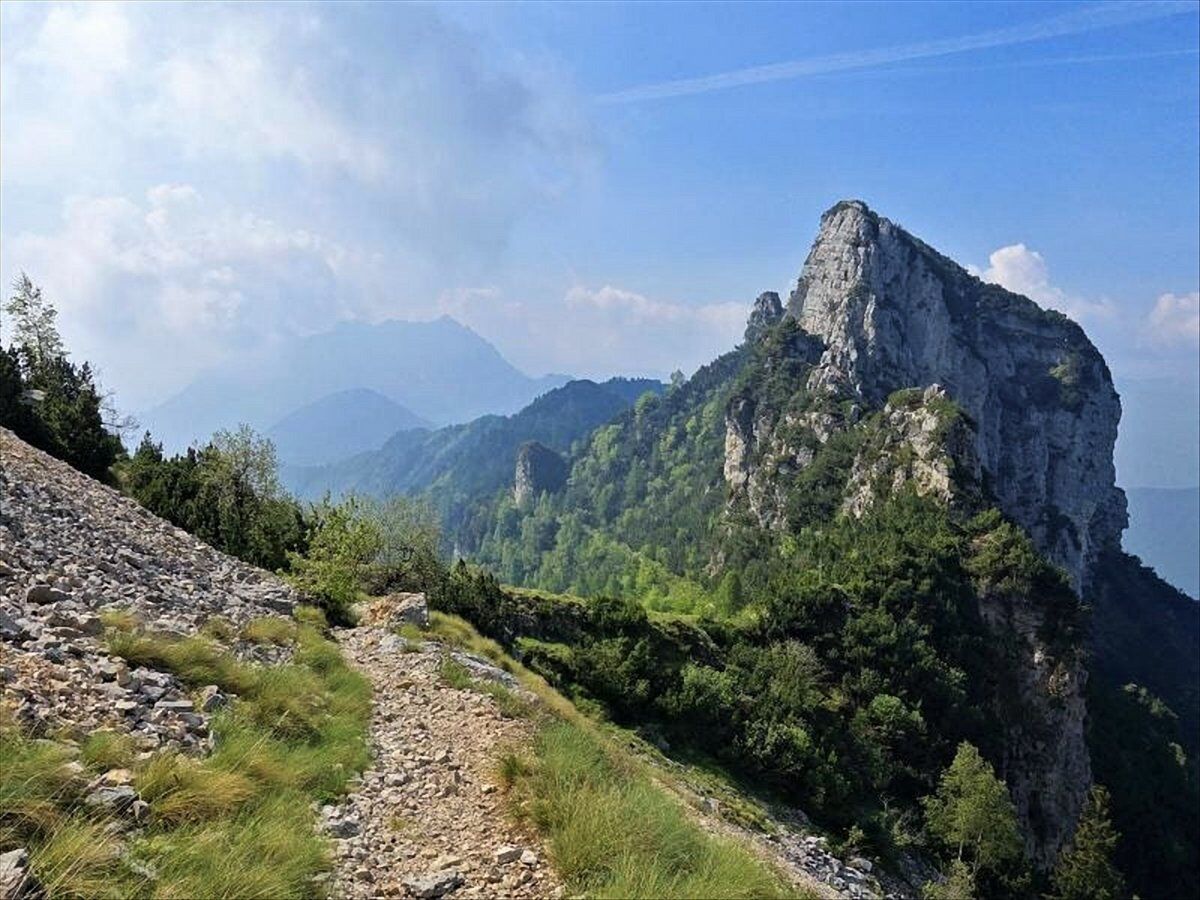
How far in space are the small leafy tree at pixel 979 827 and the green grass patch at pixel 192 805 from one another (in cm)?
3811

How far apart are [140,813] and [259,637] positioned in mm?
10482

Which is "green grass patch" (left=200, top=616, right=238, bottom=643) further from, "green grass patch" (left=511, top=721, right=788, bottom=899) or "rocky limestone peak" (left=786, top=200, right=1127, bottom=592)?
"rocky limestone peak" (left=786, top=200, right=1127, bottom=592)

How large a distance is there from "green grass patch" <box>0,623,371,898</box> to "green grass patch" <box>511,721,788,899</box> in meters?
2.64

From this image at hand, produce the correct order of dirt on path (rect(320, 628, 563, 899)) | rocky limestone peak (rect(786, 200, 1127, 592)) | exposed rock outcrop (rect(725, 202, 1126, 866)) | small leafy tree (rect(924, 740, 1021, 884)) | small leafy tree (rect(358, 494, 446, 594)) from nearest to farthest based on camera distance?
1. dirt on path (rect(320, 628, 563, 899))
2. small leafy tree (rect(358, 494, 446, 594))
3. small leafy tree (rect(924, 740, 1021, 884))
4. exposed rock outcrop (rect(725, 202, 1126, 866))
5. rocky limestone peak (rect(786, 200, 1127, 592))

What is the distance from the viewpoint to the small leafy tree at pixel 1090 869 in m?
41.0

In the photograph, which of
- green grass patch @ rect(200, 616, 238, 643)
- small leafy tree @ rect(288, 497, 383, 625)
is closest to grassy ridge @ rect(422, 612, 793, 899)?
green grass patch @ rect(200, 616, 238, 643)

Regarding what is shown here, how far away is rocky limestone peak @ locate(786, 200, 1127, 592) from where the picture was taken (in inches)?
5743

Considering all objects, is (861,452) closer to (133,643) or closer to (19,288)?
(19,288)

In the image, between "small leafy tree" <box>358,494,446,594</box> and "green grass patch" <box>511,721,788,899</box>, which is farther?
"small leafy tree" <box>358,494,446,594</box>

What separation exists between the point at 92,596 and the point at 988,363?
188 m

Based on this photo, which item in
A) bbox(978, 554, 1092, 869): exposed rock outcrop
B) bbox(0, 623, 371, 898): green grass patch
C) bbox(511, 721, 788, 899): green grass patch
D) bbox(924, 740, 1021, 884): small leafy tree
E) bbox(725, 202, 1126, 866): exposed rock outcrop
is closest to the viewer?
bbox(0, 623, 371, 898): green grass patch

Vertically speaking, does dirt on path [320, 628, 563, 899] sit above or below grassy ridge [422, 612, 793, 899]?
below

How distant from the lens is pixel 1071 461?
163375mm

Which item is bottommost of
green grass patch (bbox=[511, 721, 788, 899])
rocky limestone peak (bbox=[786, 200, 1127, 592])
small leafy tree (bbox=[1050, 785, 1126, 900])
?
small leafy tree (bbox=[1050, 785, 1126, 900])
